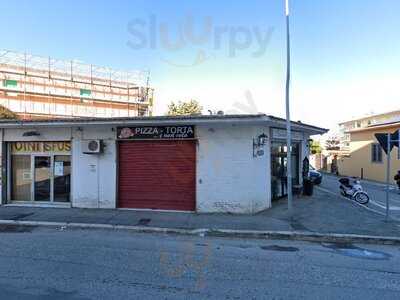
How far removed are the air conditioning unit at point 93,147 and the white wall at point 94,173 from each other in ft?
0.60

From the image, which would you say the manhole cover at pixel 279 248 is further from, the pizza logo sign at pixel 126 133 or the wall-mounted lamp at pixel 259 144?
the pizza logo sign at pixel 126 133

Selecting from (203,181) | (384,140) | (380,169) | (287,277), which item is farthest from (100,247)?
(380,169)

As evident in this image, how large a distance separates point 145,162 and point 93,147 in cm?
191

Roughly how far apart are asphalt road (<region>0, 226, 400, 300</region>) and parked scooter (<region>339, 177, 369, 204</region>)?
6838 millimetres

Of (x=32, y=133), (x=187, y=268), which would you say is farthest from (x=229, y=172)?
(x=32, y=133)

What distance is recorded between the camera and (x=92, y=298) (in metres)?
4.46

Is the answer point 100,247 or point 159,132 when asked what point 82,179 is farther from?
point 100,247

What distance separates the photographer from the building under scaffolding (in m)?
33.9

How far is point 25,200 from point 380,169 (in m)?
24.2

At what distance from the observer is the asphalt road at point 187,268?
4.77 meters

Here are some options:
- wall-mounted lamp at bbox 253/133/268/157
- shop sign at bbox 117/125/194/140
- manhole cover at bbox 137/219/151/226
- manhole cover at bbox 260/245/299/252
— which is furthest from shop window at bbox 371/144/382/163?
manhole cover at bbox 137/219/151/226

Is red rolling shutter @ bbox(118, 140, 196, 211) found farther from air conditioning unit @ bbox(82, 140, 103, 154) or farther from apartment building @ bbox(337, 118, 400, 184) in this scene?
apartment building @ bbox(337, 118, 400, 184)

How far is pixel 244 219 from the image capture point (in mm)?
10250

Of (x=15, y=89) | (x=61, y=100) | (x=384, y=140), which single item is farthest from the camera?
(x=61, y=100)
